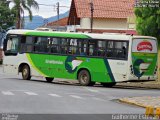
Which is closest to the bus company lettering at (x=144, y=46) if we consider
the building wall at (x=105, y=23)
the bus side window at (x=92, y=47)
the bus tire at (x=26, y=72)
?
the bus side window at (x=92, y=47)

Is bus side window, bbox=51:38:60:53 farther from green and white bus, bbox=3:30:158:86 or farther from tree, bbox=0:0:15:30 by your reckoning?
tree, bbox=0:0:15:30

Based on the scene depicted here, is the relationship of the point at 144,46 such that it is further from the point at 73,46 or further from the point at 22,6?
the point at 22,6

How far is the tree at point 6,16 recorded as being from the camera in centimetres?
7956

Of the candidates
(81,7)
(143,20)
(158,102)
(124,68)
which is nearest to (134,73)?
(124,68)

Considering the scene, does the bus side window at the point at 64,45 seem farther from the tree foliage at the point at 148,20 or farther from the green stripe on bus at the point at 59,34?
the tree foliage at the point at 148,20

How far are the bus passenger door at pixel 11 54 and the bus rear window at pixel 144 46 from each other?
8.18m

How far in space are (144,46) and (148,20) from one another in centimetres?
349

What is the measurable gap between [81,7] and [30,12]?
13.0m

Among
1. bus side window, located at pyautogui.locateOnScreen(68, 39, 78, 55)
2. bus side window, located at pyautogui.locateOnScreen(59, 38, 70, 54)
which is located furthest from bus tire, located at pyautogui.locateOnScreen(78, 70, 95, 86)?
bus side window, located at pyautogui.locateOnScreen(59, 38, 70, 54)

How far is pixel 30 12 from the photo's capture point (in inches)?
2965

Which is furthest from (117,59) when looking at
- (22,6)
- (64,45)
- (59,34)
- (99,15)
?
(22,6)

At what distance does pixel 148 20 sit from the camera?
33375 mm

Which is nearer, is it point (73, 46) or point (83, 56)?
point (83, 56)

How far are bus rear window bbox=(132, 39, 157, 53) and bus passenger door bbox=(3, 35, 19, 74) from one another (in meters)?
8.18
